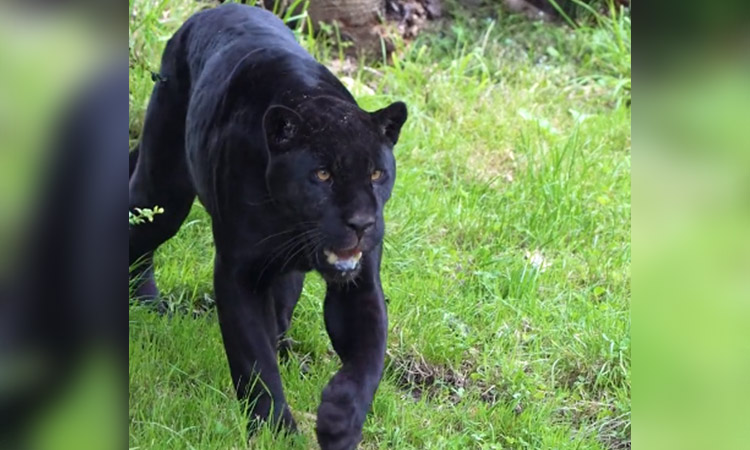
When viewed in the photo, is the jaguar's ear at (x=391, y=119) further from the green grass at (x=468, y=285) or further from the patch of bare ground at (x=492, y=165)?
the patch of bare ground at (x=492, y=165)

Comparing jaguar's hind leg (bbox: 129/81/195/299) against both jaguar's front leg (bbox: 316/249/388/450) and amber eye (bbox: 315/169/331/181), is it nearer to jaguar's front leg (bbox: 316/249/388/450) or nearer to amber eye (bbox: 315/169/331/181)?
jaguar's front leg (bbox: 316/249/388/450)

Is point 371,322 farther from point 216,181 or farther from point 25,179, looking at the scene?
point 25,179

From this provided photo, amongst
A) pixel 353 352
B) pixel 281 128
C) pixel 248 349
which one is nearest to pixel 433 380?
pixel 353 352

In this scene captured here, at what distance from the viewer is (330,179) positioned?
314 cm

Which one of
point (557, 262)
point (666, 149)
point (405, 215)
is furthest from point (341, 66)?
point (666, 149)

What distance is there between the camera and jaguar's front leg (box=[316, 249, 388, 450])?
123 inches

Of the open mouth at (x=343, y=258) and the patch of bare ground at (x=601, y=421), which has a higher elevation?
the open mouth at (x=343, y=258)

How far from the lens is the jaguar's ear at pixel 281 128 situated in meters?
3.19

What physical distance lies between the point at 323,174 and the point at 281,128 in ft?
0.80

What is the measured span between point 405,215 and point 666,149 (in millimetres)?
3780

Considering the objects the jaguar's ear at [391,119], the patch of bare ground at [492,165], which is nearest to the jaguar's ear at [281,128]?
the jaguar's ear at [391,119]

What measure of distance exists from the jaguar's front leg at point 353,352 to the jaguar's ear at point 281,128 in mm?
533

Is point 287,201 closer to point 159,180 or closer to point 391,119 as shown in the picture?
point 391,119

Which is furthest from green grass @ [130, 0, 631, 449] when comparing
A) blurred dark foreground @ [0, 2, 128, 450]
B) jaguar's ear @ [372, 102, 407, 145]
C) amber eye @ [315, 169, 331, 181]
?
blurred dark foreground @ [0, 2, 128, 450]
